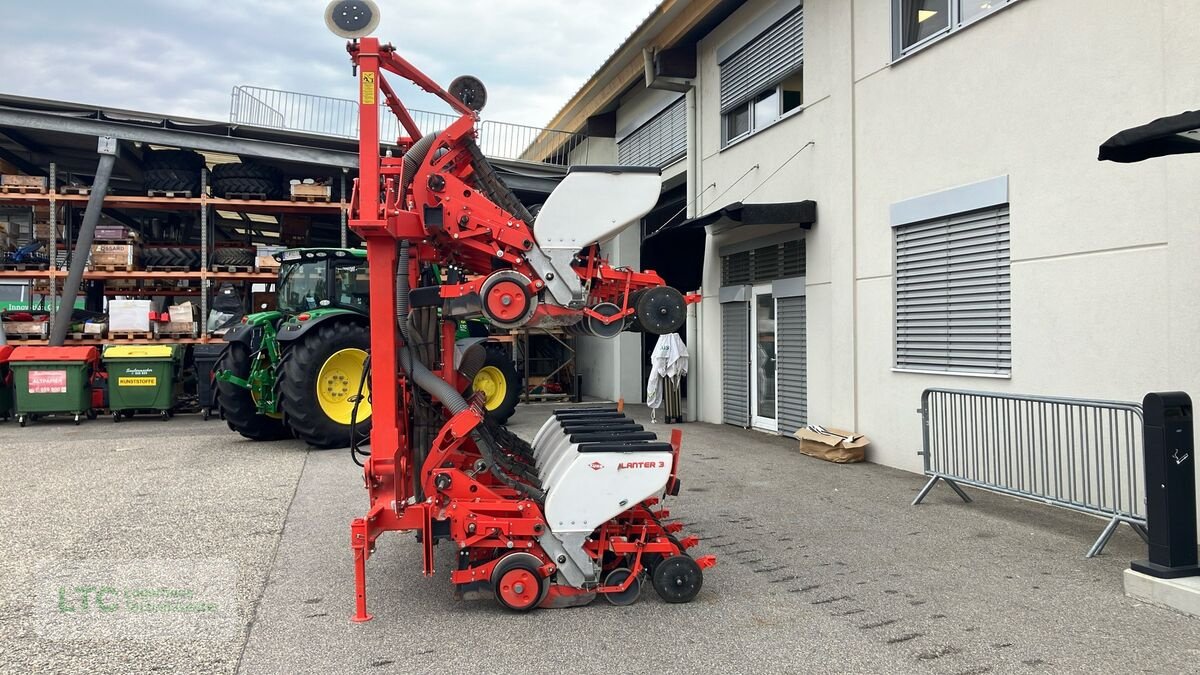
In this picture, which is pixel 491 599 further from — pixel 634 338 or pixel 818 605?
pixel 634 338

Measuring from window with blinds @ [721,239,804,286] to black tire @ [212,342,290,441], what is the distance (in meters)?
6.88

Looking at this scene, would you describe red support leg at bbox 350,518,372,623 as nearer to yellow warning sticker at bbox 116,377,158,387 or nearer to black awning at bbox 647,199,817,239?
black awning at bbox 647,199,817,239

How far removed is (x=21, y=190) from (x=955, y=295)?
15.2 meters

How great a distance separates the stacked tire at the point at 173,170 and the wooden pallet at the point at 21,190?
5.57 feet

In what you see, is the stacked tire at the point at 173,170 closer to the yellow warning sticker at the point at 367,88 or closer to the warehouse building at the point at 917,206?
the warehouse building at the point at 917,206

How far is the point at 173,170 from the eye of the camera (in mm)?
14711

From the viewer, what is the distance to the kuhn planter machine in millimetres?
4117

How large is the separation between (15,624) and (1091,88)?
312 inches

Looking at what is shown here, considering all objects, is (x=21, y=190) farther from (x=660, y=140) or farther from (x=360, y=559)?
(x=360, y=559)

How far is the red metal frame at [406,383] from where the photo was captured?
4141mm

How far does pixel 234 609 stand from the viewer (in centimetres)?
427

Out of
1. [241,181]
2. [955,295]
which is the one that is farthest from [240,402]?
[955,295]

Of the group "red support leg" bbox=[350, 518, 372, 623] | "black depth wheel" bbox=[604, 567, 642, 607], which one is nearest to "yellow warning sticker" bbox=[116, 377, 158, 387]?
"red support leg" bbox=[350, 518, 372, 623]

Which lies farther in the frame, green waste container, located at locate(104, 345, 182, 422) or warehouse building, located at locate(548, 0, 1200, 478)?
green waste container, located at locate(104, 345, 182, 422)
